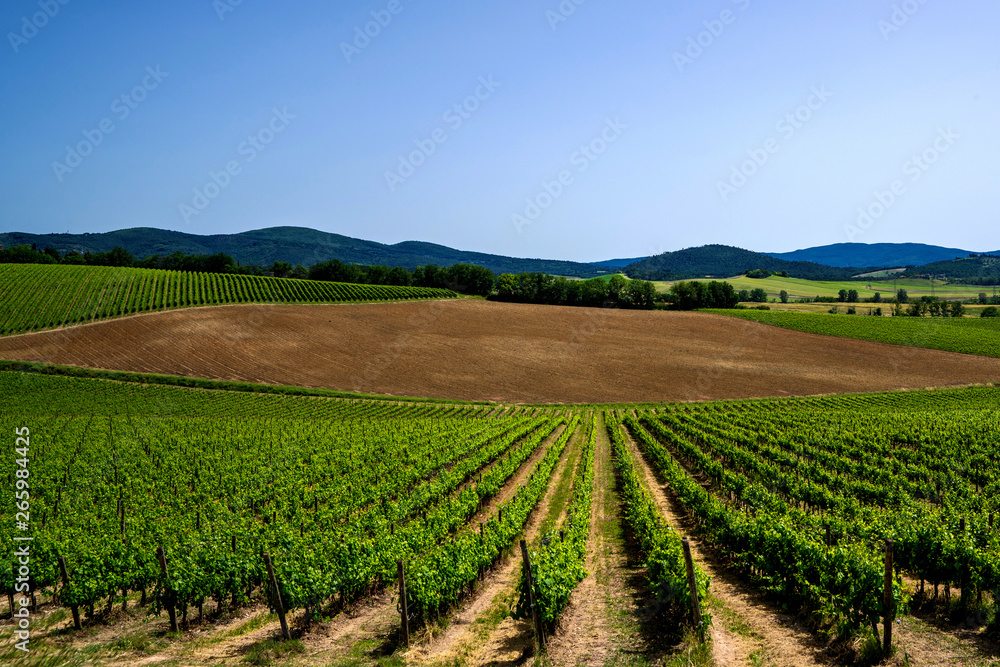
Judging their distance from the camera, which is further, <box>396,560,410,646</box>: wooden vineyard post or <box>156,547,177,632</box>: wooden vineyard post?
<box>156,547,177,632</box>: wooden vineyard post

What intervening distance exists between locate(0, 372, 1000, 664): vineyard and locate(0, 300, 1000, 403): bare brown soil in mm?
20088

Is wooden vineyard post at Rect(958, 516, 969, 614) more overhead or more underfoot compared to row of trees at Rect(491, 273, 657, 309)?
more underfoot

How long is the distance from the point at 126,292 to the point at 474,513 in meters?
94.8

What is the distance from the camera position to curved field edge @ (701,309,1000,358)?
83312mm

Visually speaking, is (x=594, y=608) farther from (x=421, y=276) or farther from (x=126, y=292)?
(x=421, y=276)

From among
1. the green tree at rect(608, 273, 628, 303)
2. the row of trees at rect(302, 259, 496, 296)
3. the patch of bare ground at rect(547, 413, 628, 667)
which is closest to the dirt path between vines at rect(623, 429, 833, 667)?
the patch of bare ground at rect(547, 413, 628, 667)

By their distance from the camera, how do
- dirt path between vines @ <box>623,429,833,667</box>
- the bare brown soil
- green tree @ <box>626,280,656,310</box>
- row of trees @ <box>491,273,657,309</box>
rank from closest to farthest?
dirt path between vines @ <box>623,429,833,667</box>
the bare brown soil
green tree @ <box>626,280,656,310</box>
row of trees @ <box>491,273,657,309</box>

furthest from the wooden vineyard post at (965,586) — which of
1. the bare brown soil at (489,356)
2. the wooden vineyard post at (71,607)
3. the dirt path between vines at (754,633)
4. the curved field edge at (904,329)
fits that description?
the curved field edge at (904,329)

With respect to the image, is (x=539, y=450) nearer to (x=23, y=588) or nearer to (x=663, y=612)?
(x=663, y=612)

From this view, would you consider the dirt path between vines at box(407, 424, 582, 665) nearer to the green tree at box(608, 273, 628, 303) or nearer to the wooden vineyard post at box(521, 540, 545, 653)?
Answer: the wooden vineyard post at box(521, 540, 545, 653)

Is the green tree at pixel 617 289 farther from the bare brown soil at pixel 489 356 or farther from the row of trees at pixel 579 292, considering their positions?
the bare brown soil at pixel 489 356

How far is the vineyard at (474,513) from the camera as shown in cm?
1150

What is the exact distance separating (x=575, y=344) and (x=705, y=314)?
142 feet

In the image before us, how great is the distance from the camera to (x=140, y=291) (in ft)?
303
